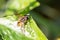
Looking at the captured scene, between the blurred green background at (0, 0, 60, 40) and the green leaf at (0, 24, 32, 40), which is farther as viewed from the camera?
the blurred green background at (0, 0, 60, 40)

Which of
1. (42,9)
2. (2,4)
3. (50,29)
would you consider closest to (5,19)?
(2,4)

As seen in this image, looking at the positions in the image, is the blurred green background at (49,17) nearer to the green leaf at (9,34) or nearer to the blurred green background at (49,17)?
the blurred green background at (49,17)

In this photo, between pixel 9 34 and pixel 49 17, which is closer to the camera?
pixel 9 34

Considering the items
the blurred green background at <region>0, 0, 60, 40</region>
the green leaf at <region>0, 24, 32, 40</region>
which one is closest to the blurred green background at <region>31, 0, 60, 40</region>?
the blurred green background at <region>0, 0, 60, 40</region>

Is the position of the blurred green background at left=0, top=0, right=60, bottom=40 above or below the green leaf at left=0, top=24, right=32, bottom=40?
above

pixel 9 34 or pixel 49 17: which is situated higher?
pixel 49 17

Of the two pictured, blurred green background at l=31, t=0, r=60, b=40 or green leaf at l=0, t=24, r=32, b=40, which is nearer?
green leaf at l=0, t=24, r=32, b=40

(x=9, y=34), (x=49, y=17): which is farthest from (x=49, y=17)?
(x=9, y=34)

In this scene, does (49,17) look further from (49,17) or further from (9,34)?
(9,34)

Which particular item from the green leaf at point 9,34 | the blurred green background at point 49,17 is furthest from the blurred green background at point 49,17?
the green leaf at point 9,34

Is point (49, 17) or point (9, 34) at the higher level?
point (49, 17)

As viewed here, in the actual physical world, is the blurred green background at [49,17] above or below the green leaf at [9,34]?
above

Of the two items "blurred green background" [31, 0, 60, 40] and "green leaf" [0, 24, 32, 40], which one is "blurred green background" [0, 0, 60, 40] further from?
"green leaf" [0, 24, 32, 40]
